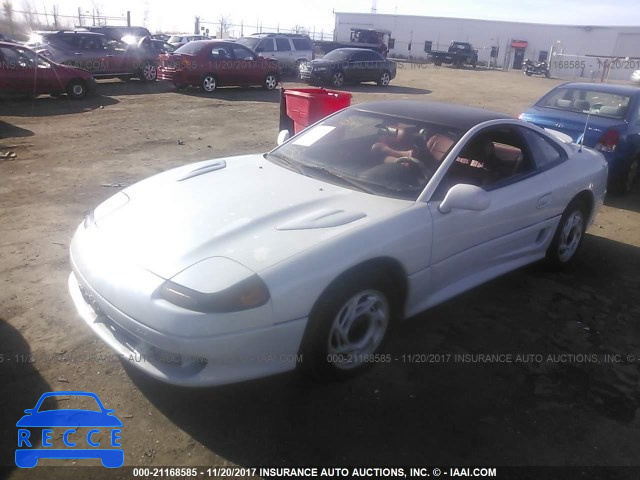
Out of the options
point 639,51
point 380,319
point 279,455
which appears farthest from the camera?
point 639,51

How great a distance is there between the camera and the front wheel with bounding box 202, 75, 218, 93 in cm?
1496

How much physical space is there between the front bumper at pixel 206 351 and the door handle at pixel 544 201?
2343mm

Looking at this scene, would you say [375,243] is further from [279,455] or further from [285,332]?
[279,455]

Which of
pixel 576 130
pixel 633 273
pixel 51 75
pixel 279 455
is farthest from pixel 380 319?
pixel 51 75

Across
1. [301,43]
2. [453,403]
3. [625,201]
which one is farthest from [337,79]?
[453,403]

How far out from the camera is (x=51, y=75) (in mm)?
12281

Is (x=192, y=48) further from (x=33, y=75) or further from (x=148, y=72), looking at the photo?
(x=33, y=75)

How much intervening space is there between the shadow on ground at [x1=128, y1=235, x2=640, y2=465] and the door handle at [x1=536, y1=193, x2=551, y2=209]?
853mm

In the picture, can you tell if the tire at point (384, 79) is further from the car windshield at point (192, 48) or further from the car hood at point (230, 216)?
the car hood at point (230, 216)

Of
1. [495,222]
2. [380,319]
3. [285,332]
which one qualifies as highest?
[495,222]

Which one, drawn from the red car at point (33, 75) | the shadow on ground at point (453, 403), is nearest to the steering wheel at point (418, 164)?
the shadow on ground at point (453, 403)

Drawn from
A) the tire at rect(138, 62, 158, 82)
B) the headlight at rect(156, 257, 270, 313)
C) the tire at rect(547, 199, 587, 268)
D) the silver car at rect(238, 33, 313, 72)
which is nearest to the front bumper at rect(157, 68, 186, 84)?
the tire at rect(138, 62, 158, 82)

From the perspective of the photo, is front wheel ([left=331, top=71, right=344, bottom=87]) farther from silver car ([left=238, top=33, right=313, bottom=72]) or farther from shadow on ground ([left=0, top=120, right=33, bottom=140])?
shadow on ground ([left=0, top=120, right=33, bottom=140])

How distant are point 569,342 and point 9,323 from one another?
3767 mm
